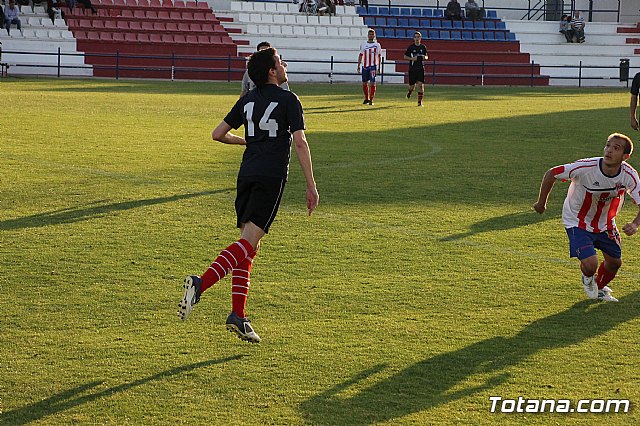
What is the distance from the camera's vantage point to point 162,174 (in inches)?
523

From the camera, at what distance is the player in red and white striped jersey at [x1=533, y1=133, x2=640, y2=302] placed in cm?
743

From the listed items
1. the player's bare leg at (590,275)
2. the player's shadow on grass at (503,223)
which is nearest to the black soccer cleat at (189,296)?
the player's bare leg at (590,275)

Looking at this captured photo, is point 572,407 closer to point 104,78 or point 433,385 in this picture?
point 433,385

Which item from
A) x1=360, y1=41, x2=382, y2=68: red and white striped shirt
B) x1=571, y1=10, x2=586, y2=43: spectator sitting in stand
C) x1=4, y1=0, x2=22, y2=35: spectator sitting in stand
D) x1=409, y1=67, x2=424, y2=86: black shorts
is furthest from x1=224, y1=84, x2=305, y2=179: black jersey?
x1=571, y1=10, x2=586, y2=43: spectator sitting in stand

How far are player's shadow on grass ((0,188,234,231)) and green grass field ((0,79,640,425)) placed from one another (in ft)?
0.12

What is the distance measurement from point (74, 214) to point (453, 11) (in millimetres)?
37144

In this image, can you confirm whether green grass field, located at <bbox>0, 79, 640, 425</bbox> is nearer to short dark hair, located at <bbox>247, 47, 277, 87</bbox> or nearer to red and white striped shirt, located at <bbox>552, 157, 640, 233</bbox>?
red and white striped shirt, located at <bbox>552, 157, 640, 233</bbox>

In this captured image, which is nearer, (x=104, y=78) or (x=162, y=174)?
(x=162, y=174)

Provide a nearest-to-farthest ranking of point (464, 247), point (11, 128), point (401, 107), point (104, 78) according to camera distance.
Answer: point (464, 247) < point (11, 128) < point (401, 107) < point (104, 78)

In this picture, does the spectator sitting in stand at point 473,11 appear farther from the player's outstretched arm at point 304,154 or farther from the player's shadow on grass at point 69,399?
the player's shadow on grass at point 69,399

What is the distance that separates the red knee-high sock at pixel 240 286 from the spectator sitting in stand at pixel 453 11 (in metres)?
40.7

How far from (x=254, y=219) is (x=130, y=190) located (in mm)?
6007

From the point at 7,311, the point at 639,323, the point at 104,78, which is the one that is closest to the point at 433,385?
the point at 639,323

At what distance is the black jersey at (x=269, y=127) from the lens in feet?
20.5
